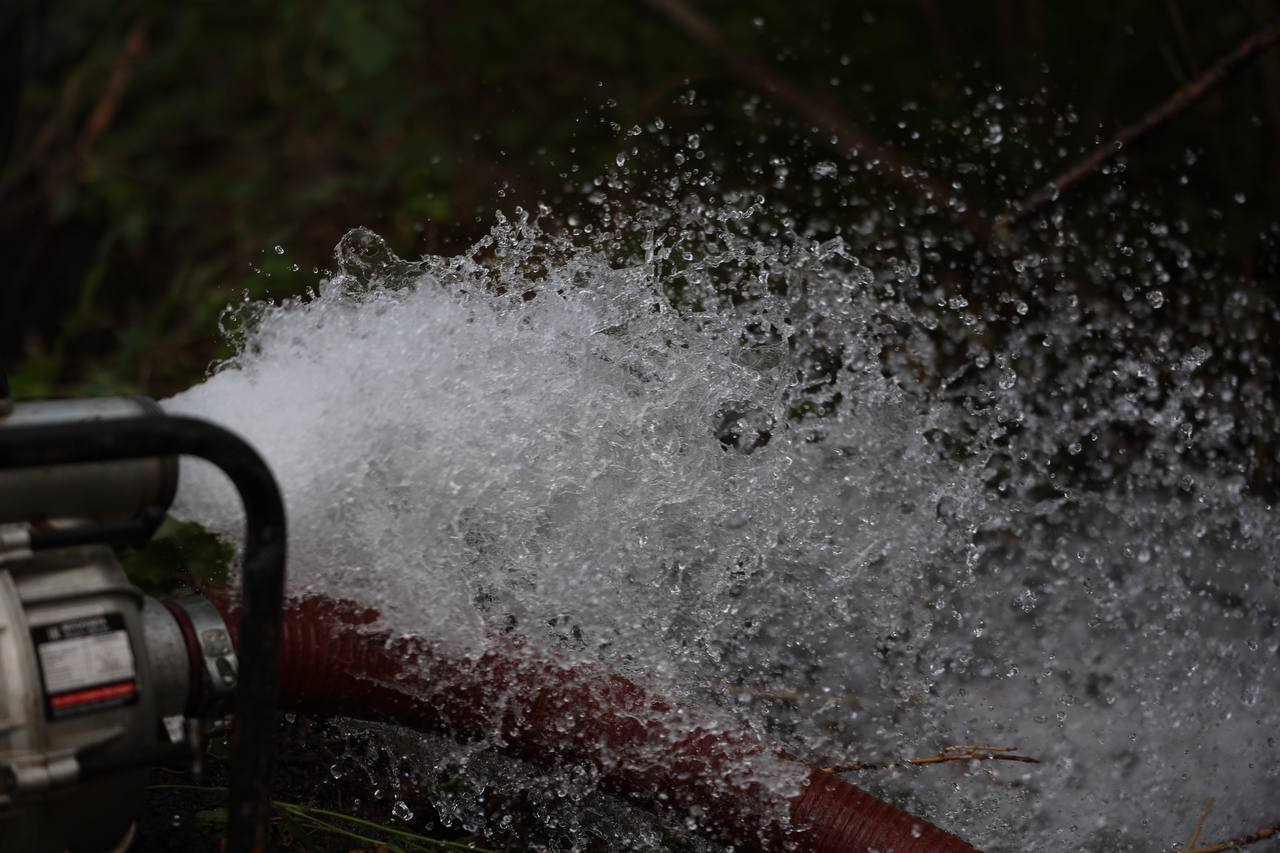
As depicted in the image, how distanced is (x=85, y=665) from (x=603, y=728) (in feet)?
2.39

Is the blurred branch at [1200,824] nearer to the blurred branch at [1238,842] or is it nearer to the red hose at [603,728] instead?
the blurred branch at [1238,842]

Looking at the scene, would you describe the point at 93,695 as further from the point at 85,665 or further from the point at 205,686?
the point at 205,686

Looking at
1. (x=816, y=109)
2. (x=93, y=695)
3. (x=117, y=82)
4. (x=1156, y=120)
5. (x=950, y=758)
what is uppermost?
(x=816, y=109)

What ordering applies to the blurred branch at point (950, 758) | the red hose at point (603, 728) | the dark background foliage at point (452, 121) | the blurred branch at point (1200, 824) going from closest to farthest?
1. the red hose at point (603, 728)
2. the blurred branch at point (950, 758)
3. the blurred branch at point (1200, 824)
4. the dark background foliage at point (452, 121)

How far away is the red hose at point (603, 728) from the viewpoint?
1.74 meters

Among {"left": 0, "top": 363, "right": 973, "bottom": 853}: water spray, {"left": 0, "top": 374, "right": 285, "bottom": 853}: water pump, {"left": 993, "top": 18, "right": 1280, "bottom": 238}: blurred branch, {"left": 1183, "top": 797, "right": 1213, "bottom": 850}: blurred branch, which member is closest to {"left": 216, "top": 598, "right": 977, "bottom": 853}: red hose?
{"left": 0, "top": 363, "right": 973, "bottom": 853}: water spray

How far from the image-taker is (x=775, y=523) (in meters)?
2.38

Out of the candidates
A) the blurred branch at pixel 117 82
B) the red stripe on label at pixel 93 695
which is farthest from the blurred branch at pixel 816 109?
the red stripe on label at pixel 93 695

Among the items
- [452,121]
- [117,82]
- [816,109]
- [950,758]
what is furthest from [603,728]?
[117,82]

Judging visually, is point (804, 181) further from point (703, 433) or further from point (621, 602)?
point (621, 602)

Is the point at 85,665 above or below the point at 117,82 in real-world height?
below

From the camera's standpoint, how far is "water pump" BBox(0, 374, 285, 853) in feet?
4.26

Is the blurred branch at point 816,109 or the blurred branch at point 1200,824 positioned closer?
the blurred branch at point 1200,824

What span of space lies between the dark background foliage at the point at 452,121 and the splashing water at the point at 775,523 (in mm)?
971
